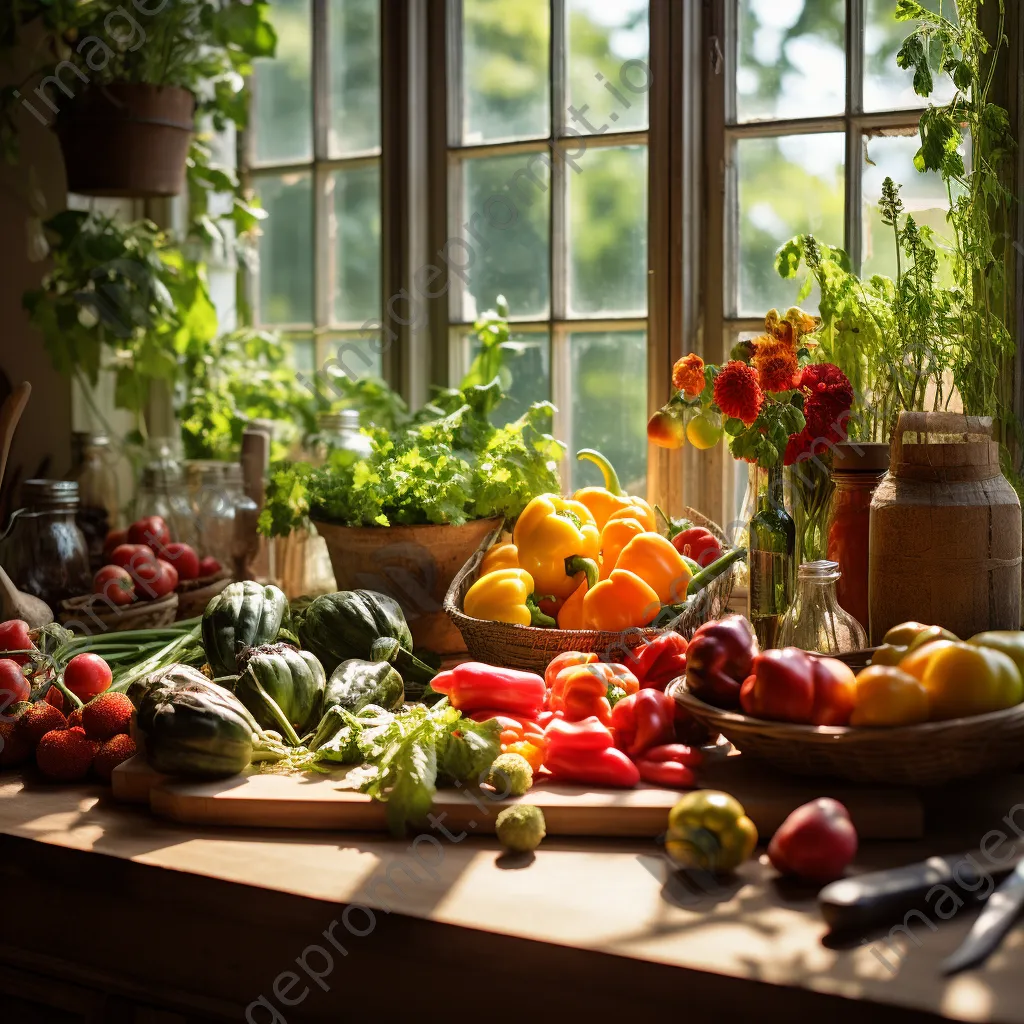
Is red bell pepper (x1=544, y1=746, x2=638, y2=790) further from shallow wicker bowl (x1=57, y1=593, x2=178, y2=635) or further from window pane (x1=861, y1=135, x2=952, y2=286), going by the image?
window pane (x1=861, y1=135, x2=952, y2=286)

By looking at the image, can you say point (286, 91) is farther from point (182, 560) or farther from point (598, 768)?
point (598, 768)

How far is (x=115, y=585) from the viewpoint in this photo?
1.79m

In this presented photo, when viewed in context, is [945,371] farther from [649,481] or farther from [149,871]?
[149,871]

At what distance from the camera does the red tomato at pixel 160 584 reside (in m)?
1.85

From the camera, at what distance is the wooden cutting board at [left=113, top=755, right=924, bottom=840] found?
3.63 feet

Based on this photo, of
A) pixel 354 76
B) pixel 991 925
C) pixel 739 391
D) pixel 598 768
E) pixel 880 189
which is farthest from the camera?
pixel 354 76

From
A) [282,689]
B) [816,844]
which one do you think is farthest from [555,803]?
[282,689]

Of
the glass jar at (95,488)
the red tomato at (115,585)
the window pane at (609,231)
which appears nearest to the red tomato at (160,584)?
the red tomato at (115,585)

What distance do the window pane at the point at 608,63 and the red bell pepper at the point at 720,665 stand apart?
1.09 metres

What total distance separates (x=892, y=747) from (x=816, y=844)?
137 mm

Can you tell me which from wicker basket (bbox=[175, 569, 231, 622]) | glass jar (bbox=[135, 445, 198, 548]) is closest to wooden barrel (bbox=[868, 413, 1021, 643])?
wicker basket (bbox=[175, 569, 231, 622])

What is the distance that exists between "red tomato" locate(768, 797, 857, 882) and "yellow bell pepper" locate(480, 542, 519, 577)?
68cm

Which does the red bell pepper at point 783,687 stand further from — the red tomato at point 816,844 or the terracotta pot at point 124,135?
the terracotta pot at point 124,135

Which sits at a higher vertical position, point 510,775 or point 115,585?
point 115,585
